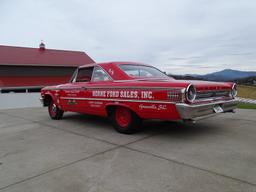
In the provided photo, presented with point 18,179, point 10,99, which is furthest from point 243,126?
point 10,99

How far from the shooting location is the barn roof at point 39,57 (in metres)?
22.7

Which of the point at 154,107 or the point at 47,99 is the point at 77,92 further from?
the point at 154,107

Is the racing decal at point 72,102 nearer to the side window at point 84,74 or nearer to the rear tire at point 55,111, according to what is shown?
the side window at point 84,74

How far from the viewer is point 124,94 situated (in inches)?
211

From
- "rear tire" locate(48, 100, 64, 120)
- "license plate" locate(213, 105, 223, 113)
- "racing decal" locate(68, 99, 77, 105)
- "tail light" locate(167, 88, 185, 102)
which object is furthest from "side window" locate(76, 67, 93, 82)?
"license plate" locate(213, 105, 223, 113)

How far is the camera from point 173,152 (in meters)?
4.21

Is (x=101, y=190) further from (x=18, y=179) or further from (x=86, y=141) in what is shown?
(x=86, y=141)

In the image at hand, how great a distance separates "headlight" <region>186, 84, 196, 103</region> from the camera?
4.40 metres

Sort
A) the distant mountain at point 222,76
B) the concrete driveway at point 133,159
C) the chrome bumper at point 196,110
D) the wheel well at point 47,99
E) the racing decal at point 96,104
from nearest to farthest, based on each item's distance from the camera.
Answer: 1. the concrete driveway at point 133,159
2. the chrome bumper at point 196,110
3. the racing decal at point 96,104
4. the distant mountain at point 222,76
5. the wheel well at point 47,99

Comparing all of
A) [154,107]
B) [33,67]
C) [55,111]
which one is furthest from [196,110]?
[33,67]

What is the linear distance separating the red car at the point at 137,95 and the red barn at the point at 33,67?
16.0 metres

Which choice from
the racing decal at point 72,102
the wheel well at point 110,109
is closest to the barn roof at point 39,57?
the racing decal at point 72,102

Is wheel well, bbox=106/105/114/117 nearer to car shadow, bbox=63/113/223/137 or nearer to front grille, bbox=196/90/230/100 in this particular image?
car shadow, bbox=63/113/223/137

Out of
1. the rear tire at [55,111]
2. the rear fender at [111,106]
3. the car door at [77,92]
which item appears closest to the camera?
the rear fender at [111,106]
